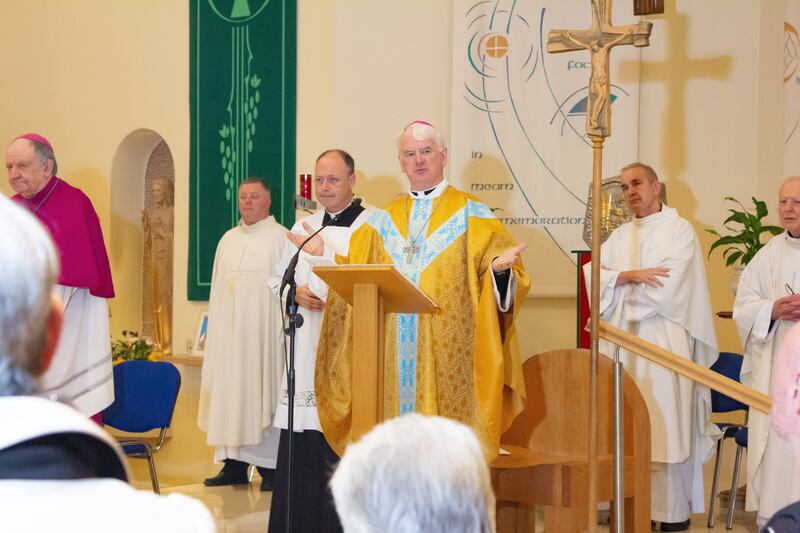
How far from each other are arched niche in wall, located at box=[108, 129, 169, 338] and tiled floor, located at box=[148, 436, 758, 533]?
2.48 metres

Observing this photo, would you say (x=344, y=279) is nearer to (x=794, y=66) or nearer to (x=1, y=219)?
(x=1, y=219)

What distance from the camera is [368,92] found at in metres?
8.92

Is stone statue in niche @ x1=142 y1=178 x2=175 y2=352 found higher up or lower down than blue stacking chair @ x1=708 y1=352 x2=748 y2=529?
higher up

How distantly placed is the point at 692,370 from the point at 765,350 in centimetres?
181

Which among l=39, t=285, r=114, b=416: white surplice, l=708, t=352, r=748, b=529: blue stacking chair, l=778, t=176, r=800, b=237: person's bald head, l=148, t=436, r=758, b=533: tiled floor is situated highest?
l=778, t=176, r=800, b=237: person's bald head

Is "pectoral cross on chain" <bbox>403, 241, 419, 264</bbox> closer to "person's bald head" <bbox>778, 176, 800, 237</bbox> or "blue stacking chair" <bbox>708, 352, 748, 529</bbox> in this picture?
"person's bald head" <bbox>778, 176, 800, 237</bbox>

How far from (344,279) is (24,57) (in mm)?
7812

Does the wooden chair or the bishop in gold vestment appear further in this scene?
the wooden chair

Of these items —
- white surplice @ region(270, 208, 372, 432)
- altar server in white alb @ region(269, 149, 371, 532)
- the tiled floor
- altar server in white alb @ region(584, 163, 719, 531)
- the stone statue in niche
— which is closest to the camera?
altar server in white alb @ region(269, 149, 371, 532)

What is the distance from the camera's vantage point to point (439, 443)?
5.21 feet

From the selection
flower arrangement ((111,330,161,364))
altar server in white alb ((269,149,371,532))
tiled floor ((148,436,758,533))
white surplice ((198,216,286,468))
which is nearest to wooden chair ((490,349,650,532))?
altar server in white alb ((269,149,371,532))

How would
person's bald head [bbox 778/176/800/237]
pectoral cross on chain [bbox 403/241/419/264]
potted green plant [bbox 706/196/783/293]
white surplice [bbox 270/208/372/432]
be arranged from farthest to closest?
1. potted green plant [bbox 706/196/783/293]
2. person's bald head [bbox 778/176/800/237]
3. white surplice [bbox 270/208/372/432]
4. pectoral cross on chain [bbox 403/241/419/264]

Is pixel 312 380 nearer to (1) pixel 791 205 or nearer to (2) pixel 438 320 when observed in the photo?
(2) pixel 438 320

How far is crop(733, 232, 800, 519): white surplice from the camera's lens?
21.0ft
